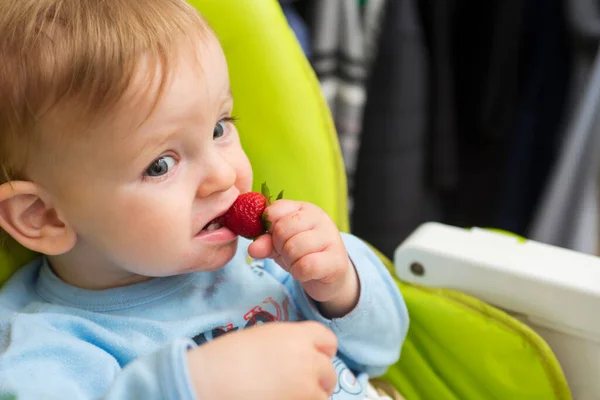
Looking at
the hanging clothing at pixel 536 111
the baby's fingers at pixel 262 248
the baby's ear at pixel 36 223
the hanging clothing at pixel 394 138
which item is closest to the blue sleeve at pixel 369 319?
the baby's fingers at pixel 262 248

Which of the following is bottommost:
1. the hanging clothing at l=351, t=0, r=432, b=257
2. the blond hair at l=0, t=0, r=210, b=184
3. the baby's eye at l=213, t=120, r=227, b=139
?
the hanging clothing at l=351, t=0, r=432, b=257

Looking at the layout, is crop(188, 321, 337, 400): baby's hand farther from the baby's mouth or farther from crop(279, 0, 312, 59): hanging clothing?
crop(279, 0, 312, 59): hanging clothing

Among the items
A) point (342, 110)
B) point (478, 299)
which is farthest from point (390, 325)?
point (342, 110)

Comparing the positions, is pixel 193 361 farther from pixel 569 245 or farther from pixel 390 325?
pixel 569 245

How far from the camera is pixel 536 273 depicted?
2.15 feet

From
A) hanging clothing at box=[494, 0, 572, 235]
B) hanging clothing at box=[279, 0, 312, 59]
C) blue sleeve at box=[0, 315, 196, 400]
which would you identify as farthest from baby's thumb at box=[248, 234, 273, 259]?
hanging clothing at box=[494, 0, 572, 235]

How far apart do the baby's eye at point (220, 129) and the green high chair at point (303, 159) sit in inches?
5.6

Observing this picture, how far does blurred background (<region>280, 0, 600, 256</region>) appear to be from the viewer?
1.24 meters

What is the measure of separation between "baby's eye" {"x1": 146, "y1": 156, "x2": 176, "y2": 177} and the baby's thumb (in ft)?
0.33

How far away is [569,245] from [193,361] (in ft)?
3.50

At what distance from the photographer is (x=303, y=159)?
783mm

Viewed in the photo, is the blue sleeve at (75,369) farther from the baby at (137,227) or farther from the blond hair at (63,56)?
the blond hair at (63,56)

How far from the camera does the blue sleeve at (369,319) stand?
0.69 meters

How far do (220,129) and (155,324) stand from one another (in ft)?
0.63
